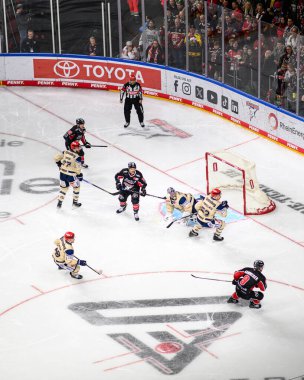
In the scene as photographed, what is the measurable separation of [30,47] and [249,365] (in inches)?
600

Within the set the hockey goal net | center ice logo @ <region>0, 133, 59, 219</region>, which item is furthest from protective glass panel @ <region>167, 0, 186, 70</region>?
the hockey goal net

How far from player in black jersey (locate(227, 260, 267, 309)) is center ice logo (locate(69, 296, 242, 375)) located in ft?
1.32

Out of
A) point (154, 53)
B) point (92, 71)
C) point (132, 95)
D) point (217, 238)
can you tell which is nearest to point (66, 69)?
point (92, 71)

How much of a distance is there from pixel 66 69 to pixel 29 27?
5.07 feet

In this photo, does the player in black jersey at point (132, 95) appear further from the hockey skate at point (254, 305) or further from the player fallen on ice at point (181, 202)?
the hockey skate at point (254, 305)

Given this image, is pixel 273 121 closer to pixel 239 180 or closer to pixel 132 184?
pixel 239 180

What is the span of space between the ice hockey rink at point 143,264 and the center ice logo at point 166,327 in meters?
0.03

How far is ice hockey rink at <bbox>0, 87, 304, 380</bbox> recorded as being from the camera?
16719mm

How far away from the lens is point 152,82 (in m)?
28.6

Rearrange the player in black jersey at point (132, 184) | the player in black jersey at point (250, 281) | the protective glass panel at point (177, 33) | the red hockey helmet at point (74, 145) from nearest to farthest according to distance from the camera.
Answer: the player in black jersey at point (250, 281) → the player in black jersey at point (132, 184) → the red hockey helmet at point (74, 145) → the protective glass panel at point (177, 33)

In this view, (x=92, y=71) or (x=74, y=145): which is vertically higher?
(x=74, y=145)

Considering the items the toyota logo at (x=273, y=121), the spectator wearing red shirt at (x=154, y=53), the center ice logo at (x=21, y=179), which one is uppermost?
the spectator wearing red shirt at (x=154, y=53)

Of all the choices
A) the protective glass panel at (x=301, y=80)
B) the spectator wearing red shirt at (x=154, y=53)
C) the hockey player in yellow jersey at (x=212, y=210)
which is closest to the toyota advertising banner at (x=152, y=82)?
the spectator wearing red shirt at (x=154, y=53)

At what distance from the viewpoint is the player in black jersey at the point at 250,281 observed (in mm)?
17750
